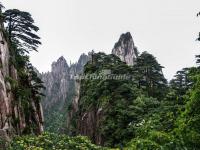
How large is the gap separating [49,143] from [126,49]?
64.8m

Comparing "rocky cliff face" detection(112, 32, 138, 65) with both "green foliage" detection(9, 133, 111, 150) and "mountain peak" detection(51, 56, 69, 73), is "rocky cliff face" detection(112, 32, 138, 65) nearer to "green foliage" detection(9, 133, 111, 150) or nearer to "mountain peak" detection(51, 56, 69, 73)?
"green foliage" detection(9, 133, 111, 150)

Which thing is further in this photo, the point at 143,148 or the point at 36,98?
the point at 36,98

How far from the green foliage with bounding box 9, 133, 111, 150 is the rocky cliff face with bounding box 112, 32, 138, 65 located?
59677mm

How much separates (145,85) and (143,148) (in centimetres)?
3865

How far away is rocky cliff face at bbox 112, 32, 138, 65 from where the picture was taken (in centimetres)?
9106

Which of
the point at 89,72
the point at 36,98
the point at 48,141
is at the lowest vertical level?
the point at 48,141

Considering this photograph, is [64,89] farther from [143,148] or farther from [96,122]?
[143,148]

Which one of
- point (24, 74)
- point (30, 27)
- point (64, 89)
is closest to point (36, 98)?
point (24, 74)

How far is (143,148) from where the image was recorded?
12227 millimetres

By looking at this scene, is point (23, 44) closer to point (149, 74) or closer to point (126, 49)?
point (149, 74)

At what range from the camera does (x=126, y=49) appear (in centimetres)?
9162

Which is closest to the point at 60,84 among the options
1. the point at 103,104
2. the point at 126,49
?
the point at 126,49

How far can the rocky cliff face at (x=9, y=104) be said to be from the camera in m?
28.8

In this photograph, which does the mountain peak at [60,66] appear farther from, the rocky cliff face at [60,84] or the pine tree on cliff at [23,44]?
the pine tree on cliff at [23,44]
